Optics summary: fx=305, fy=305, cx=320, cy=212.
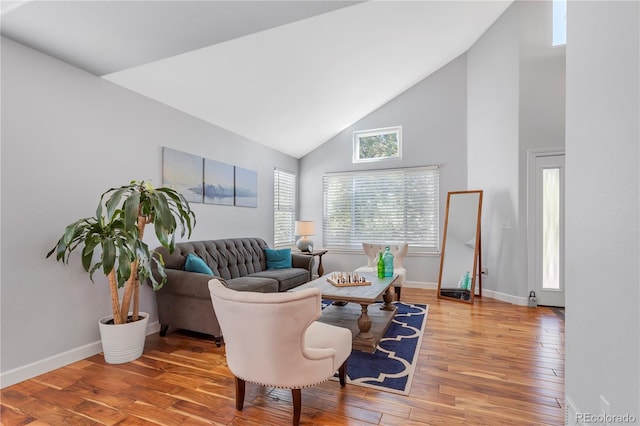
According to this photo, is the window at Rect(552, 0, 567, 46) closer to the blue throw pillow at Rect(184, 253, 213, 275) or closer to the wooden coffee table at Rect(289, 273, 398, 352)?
the wooden coffee table at Rect(289, 273, 398, 352)

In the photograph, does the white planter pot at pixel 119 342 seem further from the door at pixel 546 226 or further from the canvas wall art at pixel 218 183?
the door at pixel 546 226

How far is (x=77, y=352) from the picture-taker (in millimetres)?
2637

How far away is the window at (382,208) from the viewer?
5.38 metres

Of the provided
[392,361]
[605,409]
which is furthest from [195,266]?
[605,409]

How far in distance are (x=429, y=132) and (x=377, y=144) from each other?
0.95 metres

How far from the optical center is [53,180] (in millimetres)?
2518

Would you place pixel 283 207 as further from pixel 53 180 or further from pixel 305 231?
pixel 53 180

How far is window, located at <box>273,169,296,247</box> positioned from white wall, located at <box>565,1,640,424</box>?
459 centimetres

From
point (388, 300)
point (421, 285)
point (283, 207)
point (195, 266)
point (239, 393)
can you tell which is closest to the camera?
point (239, 393)

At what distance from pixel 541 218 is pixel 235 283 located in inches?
164

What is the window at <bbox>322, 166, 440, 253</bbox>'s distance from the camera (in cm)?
538

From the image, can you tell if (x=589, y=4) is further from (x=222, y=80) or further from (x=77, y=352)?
(x=77, y=352)

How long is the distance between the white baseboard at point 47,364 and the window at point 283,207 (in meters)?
3.28

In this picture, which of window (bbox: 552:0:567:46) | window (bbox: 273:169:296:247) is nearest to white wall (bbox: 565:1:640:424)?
window (bbox: 552:0:567:46)
